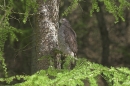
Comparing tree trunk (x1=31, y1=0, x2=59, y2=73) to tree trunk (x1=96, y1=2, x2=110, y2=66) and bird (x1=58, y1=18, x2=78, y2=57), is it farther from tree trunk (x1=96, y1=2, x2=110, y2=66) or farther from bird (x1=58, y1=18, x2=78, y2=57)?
tree trunk (x1=96, y1=2, x2=110, y2=66)

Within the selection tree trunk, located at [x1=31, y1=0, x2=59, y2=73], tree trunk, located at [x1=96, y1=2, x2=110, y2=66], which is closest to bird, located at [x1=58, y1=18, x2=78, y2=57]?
tree trunk, located at [x1=31, y1=0, x2=59, y2=73]

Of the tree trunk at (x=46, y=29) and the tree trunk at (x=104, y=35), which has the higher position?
the tree trunk at (x=46, y=29)

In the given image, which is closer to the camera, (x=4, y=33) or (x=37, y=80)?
(x=37, y=80)

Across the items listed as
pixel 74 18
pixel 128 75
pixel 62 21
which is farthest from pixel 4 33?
pixel 74 18

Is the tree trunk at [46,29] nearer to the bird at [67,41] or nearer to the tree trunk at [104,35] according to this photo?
the bird at [67,41]

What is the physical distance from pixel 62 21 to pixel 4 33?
3885mm

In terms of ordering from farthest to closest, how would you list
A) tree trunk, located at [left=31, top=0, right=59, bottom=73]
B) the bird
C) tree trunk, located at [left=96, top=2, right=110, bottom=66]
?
tree trunk, located at [left=96, top=2, right=110, bottom=66]
the bird
tree trunk, located at [left=31, top=0, right=59, bottom=73]

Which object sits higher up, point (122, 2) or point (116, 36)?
point (122, 2)

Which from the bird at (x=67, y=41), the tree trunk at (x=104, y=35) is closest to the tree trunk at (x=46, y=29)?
the bird at (x=67, y=41)

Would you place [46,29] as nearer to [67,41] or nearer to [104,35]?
[67,41]

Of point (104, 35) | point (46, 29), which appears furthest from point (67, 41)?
point (104, 35)

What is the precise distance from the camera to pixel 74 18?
1547 centimetres

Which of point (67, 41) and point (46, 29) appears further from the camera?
point (67, 41)

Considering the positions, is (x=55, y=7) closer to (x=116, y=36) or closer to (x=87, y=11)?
(x=87, y=11)
